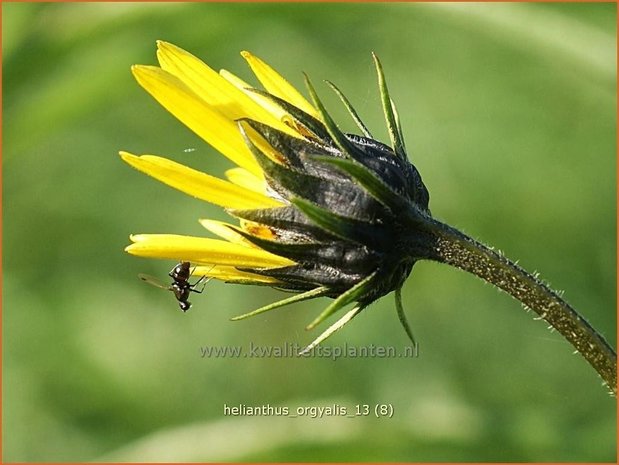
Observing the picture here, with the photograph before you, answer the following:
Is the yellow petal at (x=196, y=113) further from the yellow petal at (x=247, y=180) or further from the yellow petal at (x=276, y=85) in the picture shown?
the yellow petal at (x=276, y=85)

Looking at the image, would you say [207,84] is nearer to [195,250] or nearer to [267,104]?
[267,104]

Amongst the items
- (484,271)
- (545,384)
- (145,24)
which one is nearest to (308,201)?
(484,271)

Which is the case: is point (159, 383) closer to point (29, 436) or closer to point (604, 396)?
point (29, 436)

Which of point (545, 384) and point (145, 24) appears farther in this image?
point (545, 384)

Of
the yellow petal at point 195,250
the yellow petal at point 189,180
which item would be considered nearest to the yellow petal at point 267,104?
the yellow petal at point 189,180

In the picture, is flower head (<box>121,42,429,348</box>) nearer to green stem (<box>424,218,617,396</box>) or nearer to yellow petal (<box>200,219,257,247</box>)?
yellow petal (<box>200,219,257,247</box>)

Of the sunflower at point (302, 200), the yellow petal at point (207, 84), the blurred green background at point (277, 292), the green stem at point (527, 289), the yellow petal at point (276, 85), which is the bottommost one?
the green stem at point (527, 289)
